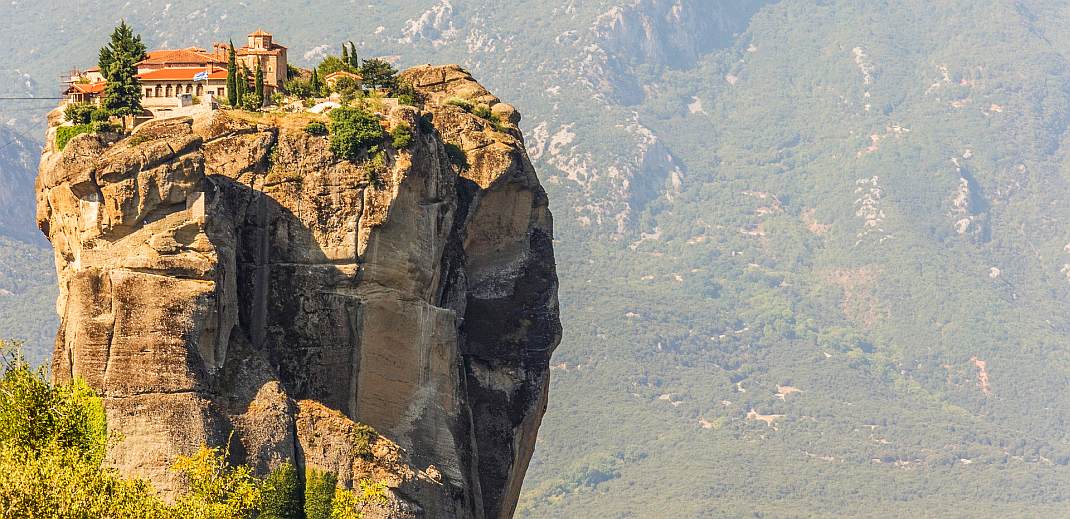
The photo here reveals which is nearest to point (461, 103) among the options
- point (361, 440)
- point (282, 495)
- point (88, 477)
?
point (361, 440)

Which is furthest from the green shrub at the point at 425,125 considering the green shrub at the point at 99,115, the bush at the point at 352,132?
the green shrub at the point at 99,115

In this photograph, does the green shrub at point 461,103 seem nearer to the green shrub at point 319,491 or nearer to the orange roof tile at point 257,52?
the orange roof tile at point 257,52

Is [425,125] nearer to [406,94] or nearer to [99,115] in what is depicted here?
[406,94]

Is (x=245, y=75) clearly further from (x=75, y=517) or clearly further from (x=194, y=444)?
(x=75, y=517)

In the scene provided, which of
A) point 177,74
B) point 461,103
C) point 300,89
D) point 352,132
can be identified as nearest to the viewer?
point 352,132

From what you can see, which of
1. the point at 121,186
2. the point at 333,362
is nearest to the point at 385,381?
the point at 333,362

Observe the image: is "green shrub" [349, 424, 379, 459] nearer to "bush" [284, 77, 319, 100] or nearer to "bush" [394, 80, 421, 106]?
"bush" [284, 77, 319, 100]

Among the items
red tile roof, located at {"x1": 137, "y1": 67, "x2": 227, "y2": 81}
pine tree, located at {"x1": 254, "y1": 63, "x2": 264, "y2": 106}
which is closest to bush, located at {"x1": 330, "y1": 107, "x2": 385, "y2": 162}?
pine tree, located at {"x1": 254, "y1": 63, "x2": 264, "y2": 106}

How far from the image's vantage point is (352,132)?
94188 millimetres

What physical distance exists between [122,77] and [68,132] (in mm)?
4255

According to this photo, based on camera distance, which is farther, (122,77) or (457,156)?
(457,156)

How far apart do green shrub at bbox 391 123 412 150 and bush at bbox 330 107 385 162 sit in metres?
0.74

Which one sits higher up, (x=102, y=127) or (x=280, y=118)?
(x=280, y=118)

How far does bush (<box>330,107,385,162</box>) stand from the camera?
9388cm
